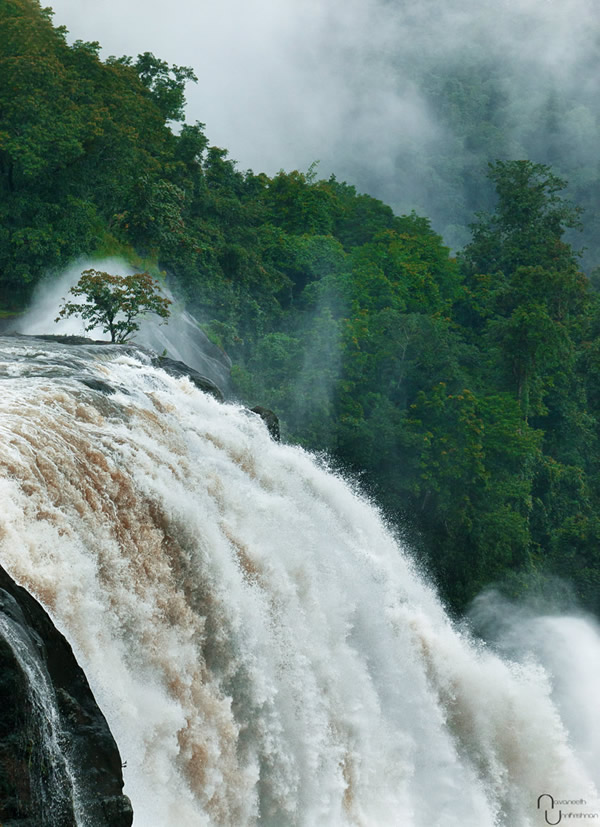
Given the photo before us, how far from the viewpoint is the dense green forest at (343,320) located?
78.4 feet

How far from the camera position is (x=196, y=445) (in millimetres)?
13602

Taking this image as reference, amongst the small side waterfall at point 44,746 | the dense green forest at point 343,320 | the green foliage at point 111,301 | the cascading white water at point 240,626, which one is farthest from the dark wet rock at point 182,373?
the small side waterfall at point 44,746

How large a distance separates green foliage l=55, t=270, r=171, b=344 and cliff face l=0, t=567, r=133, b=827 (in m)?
14.1

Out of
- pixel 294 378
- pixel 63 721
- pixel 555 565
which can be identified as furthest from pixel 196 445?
pixel 555 565

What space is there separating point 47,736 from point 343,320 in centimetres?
2686

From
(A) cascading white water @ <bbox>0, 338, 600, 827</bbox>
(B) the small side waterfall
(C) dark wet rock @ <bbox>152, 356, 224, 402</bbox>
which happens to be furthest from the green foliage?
(B) the small side waterfall

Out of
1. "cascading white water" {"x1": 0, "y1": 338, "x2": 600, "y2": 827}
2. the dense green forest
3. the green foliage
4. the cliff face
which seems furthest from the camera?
the dense green forest

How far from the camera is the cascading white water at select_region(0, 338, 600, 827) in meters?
9.20

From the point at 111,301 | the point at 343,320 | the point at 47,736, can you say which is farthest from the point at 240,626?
the point at 343,320

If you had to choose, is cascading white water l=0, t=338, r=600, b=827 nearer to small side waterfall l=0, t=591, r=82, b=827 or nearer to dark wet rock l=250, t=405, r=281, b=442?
dark wet rock l=250, t=405, r=281, b=442

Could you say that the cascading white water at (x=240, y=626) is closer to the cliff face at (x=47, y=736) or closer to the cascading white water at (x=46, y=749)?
the cliff face at (x=47, y=736)

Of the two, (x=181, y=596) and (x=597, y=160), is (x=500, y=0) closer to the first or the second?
(x=597, y=160)

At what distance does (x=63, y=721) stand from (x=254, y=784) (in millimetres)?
4171

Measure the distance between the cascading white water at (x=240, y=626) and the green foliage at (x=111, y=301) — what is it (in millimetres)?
3739
